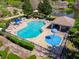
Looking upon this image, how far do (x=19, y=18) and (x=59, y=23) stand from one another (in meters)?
11.0

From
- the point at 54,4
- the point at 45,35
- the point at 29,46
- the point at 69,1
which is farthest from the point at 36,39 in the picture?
the point at 69,1

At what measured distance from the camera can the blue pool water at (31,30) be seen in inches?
1314

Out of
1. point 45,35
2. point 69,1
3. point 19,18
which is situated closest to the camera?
point 45,35

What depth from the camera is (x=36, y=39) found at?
29.5 meters

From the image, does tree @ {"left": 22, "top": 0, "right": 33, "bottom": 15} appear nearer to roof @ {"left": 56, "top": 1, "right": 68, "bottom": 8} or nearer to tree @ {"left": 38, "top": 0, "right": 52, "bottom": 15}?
tree @ {"left": 38, "top": 0, "right": 52, "bottom": 15}

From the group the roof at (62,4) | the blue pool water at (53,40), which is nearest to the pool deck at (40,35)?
the blue pool water at (53,40)

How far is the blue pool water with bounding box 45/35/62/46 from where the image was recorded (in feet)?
94.7

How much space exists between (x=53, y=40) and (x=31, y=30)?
8.00 m

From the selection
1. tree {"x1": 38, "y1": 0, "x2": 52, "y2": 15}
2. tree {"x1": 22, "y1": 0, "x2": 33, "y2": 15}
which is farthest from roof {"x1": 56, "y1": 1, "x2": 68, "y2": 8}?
tree {"x1": 22, "y1": 0, "x2": 33, "y2": 15}

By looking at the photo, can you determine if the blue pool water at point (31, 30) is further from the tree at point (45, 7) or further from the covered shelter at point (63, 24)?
the tree at point (45, 7)

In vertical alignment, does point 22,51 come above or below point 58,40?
above

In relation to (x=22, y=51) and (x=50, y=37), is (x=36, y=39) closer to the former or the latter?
(x=50, y=37)

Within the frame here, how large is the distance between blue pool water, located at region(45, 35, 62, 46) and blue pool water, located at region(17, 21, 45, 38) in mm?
3258

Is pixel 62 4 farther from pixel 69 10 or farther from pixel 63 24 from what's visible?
pixel 63 24
